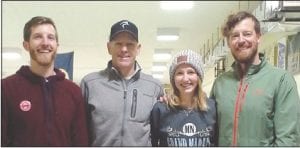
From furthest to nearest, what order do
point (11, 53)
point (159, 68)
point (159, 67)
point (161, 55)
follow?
point (159, 68) → point (159, 67) → point (161, 55) → point (11, 53)

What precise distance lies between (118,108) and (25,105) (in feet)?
1.37

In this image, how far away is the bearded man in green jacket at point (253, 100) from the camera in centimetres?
180

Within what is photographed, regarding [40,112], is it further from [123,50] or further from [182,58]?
[182,58]

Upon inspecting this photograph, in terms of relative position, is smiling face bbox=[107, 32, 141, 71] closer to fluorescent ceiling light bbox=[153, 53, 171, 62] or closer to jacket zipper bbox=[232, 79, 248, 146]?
jacket zipper bbox=[232, 79, 248, 146]

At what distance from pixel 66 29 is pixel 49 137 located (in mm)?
4538

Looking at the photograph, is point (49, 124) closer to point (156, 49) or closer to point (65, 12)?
point (65, 12)

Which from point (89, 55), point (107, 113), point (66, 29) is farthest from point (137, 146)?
point (89, 55)

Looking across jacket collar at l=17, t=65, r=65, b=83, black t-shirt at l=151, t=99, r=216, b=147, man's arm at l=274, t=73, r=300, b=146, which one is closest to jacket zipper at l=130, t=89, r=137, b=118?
black t-shirt at l=151, t=99, r=216, b=147

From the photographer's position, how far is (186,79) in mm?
1928

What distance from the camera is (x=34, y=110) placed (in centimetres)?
177

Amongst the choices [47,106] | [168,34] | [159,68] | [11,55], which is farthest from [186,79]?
[159,68]

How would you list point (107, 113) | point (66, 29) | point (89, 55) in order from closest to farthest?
point (107, 113), point (66, 29), point (89, 55)

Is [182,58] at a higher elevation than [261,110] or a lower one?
higher

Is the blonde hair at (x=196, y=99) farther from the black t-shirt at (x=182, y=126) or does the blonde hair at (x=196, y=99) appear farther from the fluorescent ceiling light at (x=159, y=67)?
the fluorescent ceiling light at (x=159, y=67)
